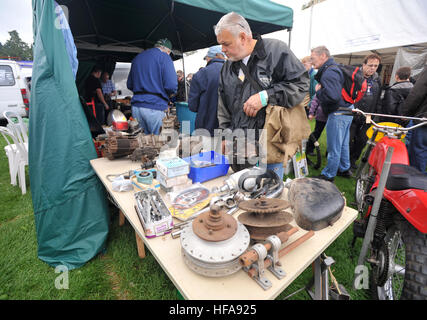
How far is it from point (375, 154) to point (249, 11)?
251 cm

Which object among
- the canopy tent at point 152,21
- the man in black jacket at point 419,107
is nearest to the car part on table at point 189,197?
the canopy tent at point 152,21

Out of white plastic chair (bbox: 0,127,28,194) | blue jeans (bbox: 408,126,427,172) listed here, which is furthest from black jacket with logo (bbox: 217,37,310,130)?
white plastic chair (bbox: 0,127,28,194)

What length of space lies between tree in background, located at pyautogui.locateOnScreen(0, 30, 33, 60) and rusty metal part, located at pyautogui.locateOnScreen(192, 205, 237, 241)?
177 feet

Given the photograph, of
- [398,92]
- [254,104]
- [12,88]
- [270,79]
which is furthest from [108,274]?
[12,88]

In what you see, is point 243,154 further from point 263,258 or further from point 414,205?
point 414,205

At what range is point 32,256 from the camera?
226 centimetres

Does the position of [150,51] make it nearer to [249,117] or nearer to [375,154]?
[249,117]

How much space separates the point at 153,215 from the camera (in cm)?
115

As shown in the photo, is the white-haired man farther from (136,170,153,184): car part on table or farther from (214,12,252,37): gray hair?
(136,170,153,184): car part on table

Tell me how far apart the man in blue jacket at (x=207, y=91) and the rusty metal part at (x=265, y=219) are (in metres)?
2.05

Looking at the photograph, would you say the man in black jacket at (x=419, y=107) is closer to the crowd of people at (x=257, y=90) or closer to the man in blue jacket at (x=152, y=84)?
the crowd of people at (x=257, y=90)

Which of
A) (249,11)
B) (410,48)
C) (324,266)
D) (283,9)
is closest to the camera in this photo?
(324,266)

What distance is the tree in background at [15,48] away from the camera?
40.7 metres

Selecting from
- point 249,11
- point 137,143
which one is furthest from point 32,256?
point 249,11
